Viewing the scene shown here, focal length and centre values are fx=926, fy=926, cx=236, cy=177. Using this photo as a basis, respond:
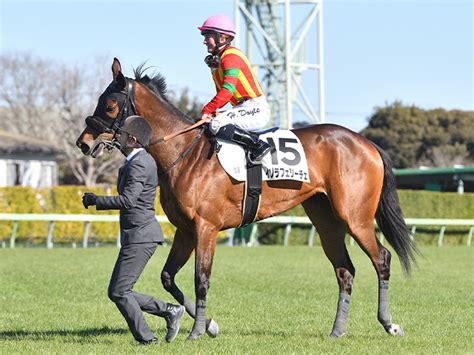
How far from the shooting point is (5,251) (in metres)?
20.6

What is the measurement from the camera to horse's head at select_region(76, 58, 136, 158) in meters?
7.68

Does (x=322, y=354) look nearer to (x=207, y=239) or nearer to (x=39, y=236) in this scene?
(x=207, y=239)

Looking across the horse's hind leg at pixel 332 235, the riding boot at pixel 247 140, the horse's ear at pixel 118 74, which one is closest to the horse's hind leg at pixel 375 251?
the horse's hind leg at pixel 332 235

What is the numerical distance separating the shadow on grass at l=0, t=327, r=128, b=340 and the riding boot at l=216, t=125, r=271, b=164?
198 centimetres

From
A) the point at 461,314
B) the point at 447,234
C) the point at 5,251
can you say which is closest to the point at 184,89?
the point at 447,234

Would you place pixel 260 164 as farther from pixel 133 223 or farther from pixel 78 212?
pixel 78 212

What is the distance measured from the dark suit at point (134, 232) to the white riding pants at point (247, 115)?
101 cm

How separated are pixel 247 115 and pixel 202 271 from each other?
143 centimetres

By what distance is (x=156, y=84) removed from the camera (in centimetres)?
824

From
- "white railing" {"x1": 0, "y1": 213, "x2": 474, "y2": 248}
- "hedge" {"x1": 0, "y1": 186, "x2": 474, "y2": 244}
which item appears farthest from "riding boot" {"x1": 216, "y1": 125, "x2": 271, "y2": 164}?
"hedge" {"x1": 0, "y1": 186, "x2": 474, "y2": 244}

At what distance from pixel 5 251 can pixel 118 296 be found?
46.2 ft

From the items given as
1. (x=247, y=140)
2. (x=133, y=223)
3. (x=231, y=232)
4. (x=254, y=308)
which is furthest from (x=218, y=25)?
(x=231, y=232)

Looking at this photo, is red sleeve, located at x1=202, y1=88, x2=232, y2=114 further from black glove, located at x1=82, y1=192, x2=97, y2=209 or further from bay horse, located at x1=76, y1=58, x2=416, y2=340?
black glove, located at x1=82, y1=192, x2=97, y2=209

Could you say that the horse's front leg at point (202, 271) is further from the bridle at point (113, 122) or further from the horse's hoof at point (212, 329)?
the bridle at point (113, 122)
